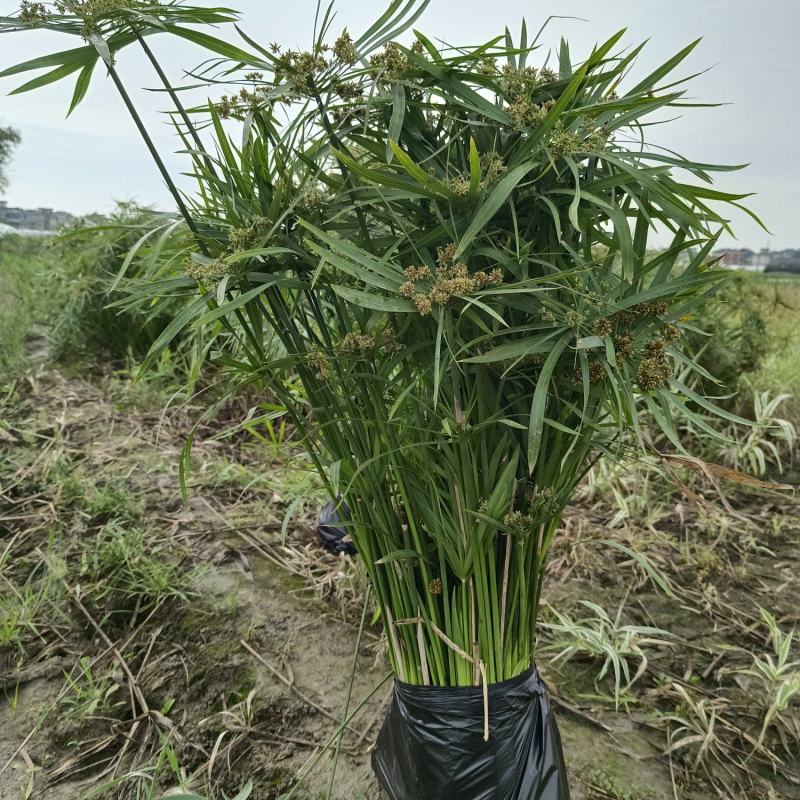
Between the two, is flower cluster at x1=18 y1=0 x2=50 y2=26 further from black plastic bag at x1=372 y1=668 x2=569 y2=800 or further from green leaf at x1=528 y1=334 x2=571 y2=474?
black plastic bag at x1=372 y1=668 x2=569 y2=800

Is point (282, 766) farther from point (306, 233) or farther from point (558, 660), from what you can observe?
point (306, 233)

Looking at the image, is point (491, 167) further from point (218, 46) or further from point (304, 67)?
point (218, 46)

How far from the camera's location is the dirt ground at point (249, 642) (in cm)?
119

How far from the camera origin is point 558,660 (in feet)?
4.75

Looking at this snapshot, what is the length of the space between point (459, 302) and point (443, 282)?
8 centimetres

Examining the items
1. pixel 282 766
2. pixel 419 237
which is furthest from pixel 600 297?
pixel 282 766

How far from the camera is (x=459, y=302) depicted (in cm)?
69

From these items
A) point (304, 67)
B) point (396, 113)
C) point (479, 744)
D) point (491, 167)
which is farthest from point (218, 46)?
point (479, 744)

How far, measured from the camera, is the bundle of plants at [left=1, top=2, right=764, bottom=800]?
2.18 ft

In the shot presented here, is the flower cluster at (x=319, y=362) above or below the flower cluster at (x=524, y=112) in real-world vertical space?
below

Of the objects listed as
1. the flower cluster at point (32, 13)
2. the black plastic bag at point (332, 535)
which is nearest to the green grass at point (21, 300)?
the black plastic bag at point (332, 535)

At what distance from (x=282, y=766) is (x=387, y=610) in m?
0.45

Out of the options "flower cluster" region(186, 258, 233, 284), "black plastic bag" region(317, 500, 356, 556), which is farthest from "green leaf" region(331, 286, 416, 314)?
"black plastic bag" region(317, 500, 356, 556)

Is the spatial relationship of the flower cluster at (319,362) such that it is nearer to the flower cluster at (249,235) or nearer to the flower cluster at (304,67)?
the flower cluster at (249,235)
